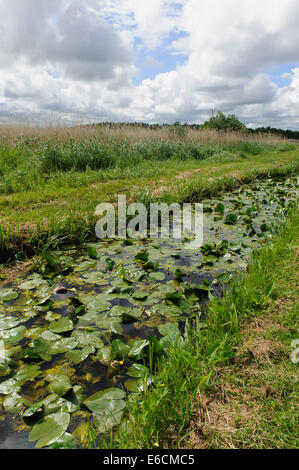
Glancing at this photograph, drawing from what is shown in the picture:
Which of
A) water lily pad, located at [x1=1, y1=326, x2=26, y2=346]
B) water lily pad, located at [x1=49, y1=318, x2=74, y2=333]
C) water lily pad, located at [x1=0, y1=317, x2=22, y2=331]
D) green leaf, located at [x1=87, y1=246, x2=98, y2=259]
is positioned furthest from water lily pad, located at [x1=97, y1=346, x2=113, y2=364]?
green leaf, located at [x1=87, y1=246, x2=98, y2=259]

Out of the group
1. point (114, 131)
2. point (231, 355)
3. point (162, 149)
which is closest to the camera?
point (231, 355)

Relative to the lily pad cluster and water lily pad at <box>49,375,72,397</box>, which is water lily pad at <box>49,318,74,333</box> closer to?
the lily pad cluster

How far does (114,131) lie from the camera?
1017 cm

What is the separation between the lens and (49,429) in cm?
124

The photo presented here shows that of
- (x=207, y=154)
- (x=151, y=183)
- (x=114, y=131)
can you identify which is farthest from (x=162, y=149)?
(x=151, y=183)

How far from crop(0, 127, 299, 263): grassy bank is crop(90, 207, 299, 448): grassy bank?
2.08m

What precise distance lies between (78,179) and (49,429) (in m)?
5.13

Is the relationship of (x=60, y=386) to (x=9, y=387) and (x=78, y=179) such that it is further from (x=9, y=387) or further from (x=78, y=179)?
(x=78, y=179)

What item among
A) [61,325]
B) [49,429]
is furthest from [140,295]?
[49,429]

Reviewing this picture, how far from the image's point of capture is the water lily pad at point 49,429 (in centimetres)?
120

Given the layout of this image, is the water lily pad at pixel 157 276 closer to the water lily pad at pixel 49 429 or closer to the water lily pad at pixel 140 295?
the water lily pad at pixel 140 295

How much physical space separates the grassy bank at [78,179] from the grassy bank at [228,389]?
2.08 m
